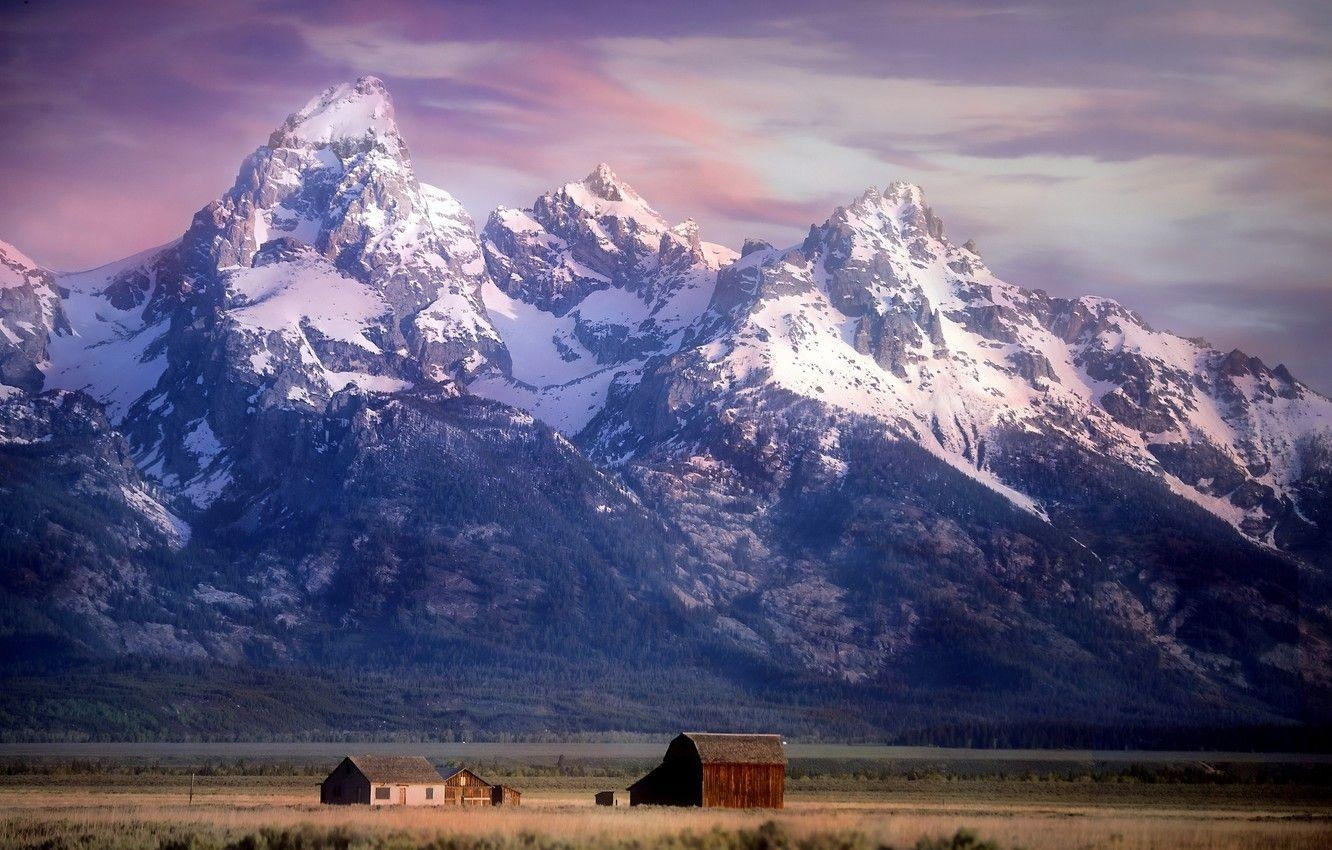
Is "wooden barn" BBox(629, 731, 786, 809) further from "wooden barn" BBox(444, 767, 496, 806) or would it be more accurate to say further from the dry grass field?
"wooden barn" BBox(444, 767, 496, 806)

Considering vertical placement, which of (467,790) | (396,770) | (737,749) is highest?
(737,749)

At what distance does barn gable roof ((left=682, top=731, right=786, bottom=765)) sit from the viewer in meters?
122

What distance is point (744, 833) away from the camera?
9538cm

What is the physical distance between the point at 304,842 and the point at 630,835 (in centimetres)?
1514

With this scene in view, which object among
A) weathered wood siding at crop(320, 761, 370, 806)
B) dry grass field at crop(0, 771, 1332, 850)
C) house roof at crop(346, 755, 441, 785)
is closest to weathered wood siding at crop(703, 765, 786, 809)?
dry grass field at crop(0, 771, 1332, 850)

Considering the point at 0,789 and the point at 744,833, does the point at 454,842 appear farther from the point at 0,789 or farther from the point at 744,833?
the point at 0,789

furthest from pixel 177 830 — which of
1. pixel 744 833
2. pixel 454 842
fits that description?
pixel 744 833

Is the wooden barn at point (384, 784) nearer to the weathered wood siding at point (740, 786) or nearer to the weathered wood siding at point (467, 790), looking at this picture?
the weathered wood siding at point (467, 790)

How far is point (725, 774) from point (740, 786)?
1.16 m

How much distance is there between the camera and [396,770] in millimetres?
134875

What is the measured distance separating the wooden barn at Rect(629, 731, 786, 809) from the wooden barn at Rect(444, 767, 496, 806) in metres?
15.5

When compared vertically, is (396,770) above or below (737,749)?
below

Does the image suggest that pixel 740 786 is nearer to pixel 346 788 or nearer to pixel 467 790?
pixel 467 790

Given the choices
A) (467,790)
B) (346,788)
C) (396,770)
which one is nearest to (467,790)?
(467,790)
